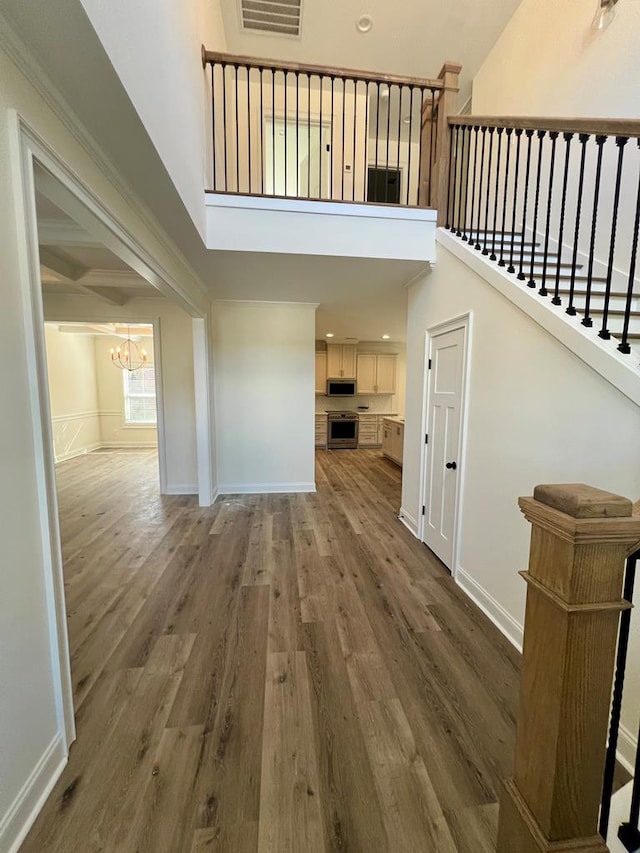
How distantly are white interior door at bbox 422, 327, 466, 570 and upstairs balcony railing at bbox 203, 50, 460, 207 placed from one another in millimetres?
1360

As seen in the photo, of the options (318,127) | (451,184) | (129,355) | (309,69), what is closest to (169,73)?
(309,69)

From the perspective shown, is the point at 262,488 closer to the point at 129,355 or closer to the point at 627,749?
the point at 627,749

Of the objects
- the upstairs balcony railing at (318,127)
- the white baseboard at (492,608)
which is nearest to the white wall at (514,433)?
the white baseboard at (492,608)

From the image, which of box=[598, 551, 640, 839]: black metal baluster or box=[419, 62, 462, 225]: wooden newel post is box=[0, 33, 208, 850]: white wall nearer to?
box=[598, 551, 640, 839]: black metal baluster

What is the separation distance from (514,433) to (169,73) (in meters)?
2.66

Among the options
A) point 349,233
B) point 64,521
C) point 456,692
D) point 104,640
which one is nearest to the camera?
point 456,692

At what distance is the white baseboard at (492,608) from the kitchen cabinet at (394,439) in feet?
12.5

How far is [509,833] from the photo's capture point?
79 centimetres

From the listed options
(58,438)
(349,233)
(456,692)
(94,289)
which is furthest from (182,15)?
(58,438)

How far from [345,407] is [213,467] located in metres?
4.77

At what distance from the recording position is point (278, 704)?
5.41ft

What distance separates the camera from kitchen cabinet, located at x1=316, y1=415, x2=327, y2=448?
8375 mm

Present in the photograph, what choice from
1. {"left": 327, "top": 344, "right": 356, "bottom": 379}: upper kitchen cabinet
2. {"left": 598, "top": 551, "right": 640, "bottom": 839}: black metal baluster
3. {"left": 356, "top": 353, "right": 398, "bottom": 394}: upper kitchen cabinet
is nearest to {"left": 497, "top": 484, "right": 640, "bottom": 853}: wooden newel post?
{"left": 598, "top": 551, "right": 640, "bottom": 839}: black metal baluster

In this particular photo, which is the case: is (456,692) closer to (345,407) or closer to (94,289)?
(94,289)
